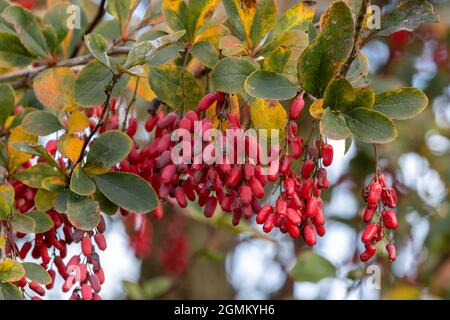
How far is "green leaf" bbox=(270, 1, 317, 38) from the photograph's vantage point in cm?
161

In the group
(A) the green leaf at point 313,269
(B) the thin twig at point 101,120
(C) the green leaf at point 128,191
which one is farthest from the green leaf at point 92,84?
(A) the green leaf at point 313,269

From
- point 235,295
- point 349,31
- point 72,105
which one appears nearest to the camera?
point 349,31

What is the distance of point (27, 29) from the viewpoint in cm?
177

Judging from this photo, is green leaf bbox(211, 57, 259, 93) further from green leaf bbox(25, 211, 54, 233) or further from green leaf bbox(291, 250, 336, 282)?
green leaf bbox(291, 250, 336, 282)

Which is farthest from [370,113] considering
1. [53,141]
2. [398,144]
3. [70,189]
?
[398,144]

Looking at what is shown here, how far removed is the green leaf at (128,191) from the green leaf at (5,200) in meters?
0.16

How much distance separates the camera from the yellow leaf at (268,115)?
1.48 metres

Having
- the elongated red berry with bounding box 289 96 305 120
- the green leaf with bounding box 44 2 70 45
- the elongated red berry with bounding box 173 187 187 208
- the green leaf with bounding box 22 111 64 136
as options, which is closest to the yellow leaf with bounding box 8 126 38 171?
the green leaf with bounding box 22 111 64 136

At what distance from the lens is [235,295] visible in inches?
153

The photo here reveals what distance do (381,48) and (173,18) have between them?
2.69 metres

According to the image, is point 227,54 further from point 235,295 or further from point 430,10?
point 235,295

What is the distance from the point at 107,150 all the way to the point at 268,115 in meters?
0.32

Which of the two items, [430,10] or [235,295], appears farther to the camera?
[235,295]

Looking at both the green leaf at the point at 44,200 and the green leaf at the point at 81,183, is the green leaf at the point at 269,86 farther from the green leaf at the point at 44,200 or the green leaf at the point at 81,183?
the green leaf at the point at 44,200
